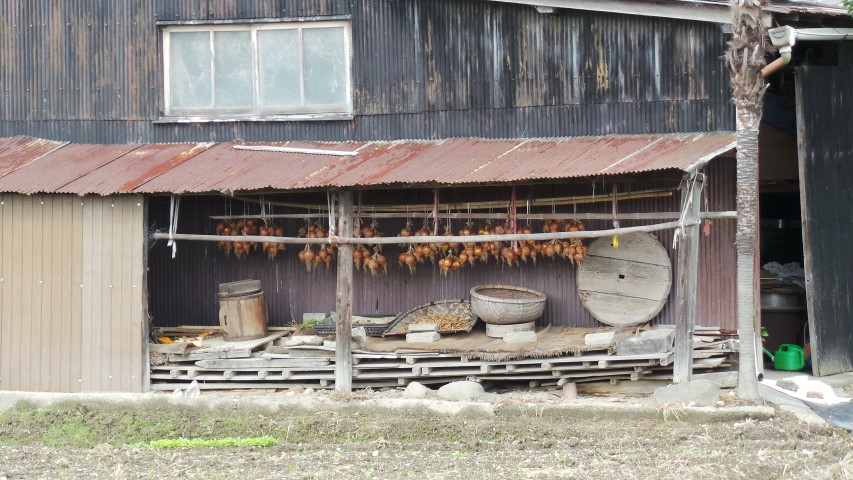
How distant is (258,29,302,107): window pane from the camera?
15578 millimetres

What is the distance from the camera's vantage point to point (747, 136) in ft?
39.4

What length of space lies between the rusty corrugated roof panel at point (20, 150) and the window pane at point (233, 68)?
2.54m

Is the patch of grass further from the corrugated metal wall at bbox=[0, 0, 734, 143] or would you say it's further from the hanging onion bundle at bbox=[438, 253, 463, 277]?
the corrugated metal wall at bbox=[0, 0, 734, 143]

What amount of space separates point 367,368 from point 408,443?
7.31ft

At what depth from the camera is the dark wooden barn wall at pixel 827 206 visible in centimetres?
1400

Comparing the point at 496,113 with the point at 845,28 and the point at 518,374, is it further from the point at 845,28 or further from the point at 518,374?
the point at 845,28

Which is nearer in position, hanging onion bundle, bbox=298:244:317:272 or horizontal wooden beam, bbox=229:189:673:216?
horizontal wooden beam, bbox=229:189:673:216

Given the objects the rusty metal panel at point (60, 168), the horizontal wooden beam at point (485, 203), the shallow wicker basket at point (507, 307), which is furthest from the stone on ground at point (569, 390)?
the rusty metal panel at point (60, 168)

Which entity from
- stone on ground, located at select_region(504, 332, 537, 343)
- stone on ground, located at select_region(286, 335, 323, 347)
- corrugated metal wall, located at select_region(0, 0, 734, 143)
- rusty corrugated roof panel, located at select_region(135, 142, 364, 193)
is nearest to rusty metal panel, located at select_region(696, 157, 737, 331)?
corrugated metal wall, located at select_region(0, 0, 734, 143)

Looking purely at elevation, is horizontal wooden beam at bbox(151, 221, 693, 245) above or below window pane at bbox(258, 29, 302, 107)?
below

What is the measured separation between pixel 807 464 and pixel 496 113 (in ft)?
21.2

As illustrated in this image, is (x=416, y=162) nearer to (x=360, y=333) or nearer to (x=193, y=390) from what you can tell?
(x=360, y=333)

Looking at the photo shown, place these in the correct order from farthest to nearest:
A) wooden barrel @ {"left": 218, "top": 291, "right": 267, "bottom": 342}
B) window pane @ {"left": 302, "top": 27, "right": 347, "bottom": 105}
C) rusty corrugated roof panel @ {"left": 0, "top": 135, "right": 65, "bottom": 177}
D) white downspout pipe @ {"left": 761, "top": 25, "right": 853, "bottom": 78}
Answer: window pane @ {"left": 302, "top": 27, "right": 347, "bottom": 105}, rusty corrugated roof panel @ {"left": 0, "top": 135, "right": 65, "bottom": 177}, wooden barrel @ {"left": 218, "top": 291, "right": 267, "bottom": 342}, white downspout pipe @ {"left": 761, "top": 25, "right": 853, "bottom": 78}

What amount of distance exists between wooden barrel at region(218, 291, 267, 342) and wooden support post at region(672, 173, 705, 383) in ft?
18.6
